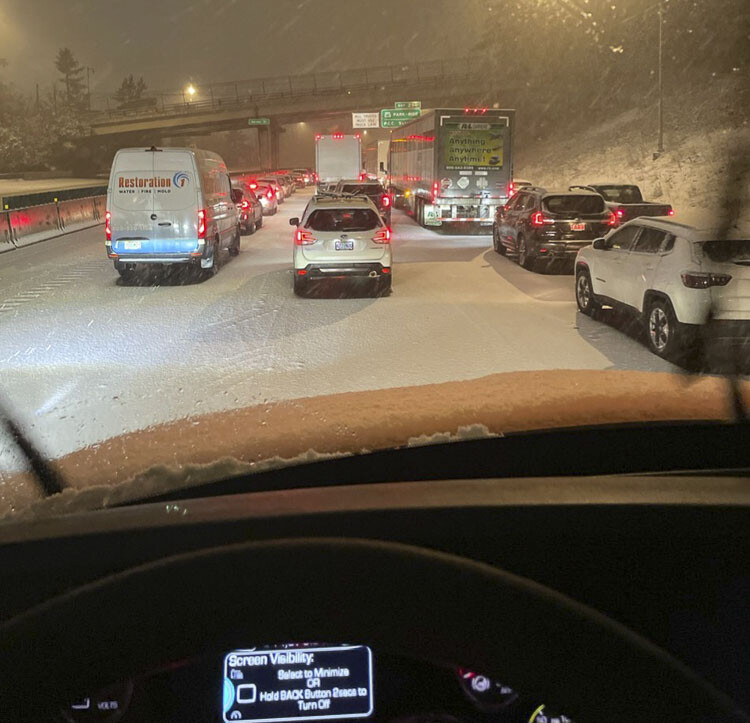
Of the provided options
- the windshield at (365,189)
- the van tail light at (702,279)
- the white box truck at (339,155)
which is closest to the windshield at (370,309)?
the van tail light at (702,279)

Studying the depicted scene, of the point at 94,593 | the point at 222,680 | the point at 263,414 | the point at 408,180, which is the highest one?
the point at 94,593

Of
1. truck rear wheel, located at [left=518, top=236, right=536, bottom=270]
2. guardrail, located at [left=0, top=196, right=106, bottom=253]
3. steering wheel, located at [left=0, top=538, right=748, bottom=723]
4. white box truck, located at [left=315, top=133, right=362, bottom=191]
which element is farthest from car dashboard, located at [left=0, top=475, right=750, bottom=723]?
white box truck, located at [left=315, top=133, right=362, bottom=191]

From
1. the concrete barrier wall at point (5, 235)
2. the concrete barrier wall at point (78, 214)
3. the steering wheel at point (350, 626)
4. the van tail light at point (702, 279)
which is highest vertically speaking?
the steering wheel at point (350, 626)

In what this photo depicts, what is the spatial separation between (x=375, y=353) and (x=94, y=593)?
300 inches

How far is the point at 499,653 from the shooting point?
63.9 inches

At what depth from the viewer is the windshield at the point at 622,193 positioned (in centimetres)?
2598

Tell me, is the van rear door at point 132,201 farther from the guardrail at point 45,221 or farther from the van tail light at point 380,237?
the guardrail at point 45,221

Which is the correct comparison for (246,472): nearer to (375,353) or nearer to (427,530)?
(427,530)

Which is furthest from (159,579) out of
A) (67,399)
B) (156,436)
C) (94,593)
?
(67,399)

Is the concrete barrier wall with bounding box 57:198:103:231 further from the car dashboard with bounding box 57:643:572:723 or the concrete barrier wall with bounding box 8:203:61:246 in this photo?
the car dashboard with bounding box 57:643:572:723

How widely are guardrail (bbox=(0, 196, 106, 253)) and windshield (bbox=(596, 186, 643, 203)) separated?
1819 cm

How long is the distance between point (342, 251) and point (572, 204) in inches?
250

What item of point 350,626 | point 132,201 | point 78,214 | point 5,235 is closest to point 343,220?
point 132,201

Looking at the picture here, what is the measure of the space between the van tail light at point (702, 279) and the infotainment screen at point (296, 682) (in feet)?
19.8
